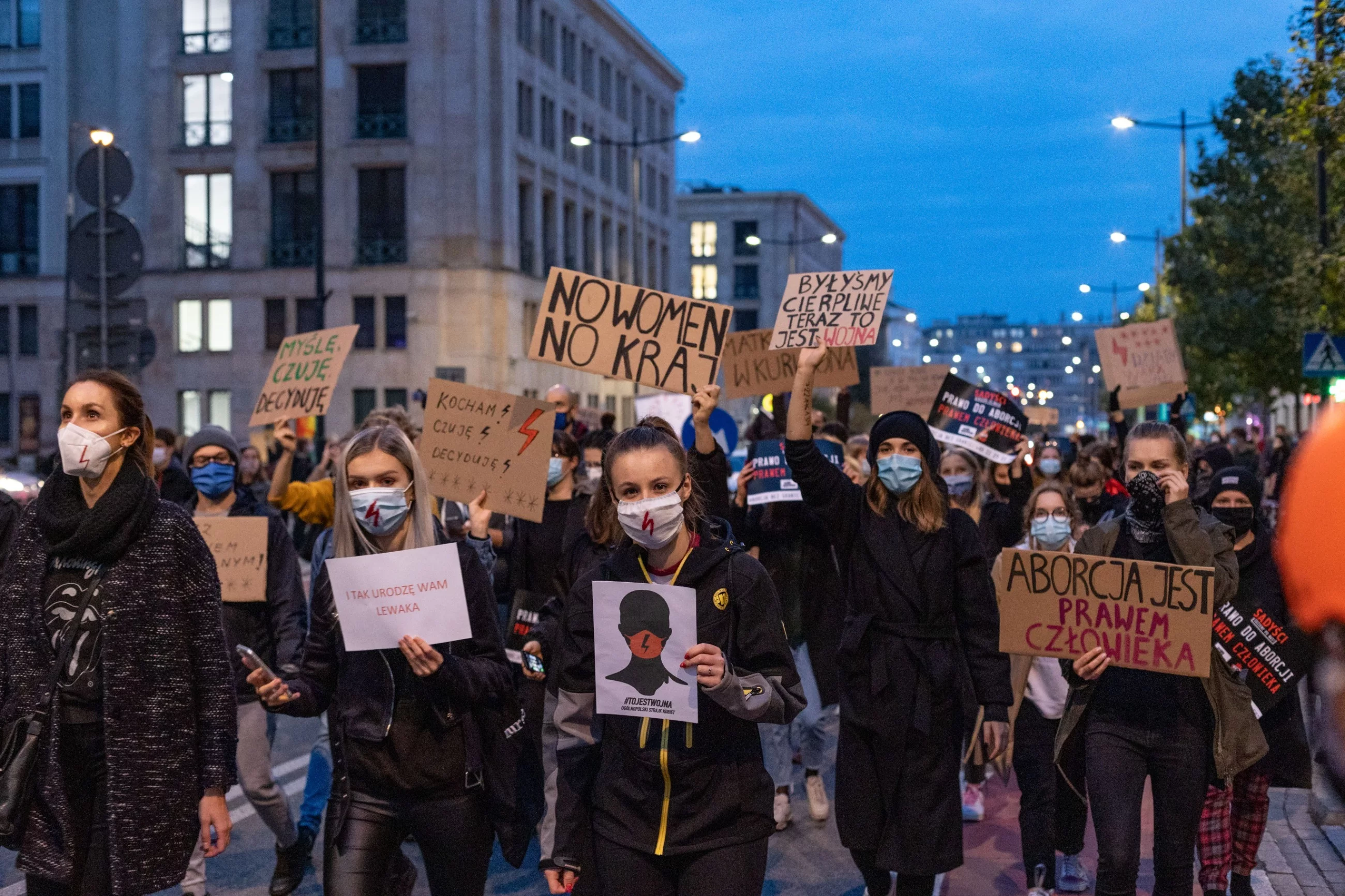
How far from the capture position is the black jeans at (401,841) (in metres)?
4.45

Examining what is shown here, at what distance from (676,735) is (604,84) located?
60.7 m

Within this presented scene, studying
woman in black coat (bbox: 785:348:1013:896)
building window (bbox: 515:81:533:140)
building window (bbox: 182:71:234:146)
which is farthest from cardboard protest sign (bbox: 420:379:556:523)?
building window (bbox: 515:81:533:140)

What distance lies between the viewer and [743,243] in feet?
349

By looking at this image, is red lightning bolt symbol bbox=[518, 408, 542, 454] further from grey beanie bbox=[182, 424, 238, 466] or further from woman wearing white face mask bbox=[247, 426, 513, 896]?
woman wearing white face mask bbox=[247, 426, 513, 896]

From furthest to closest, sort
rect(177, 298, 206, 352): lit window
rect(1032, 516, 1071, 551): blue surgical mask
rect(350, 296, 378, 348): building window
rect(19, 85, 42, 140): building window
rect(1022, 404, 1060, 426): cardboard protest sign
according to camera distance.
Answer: rect(19, 85, 42, 140): building window < rect(177, 298, 206, 352): lit window < rect(350, 296, 378, 348): building window < rect(1022, 404, 1060, 426): cardboard protest sign < rect(1032, 516, 1071, 551): blue surgical mask

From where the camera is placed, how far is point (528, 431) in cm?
742

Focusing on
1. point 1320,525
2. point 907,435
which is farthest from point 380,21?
point 1320,525

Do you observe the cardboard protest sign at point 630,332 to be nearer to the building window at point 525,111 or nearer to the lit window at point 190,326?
the lit window at point 190,326

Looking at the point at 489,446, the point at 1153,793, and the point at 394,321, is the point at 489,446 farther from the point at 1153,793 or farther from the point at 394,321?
the point at 394,321

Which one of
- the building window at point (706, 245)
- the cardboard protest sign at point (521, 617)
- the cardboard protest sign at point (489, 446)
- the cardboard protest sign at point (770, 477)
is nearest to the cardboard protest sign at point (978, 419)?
the cardboard protest sign at point (770, 477)

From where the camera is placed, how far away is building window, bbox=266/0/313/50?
48.4 m

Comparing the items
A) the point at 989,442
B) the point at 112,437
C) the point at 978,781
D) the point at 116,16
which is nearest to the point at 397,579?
the point at 112,437

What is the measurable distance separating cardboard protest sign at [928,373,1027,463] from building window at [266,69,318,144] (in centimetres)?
4055

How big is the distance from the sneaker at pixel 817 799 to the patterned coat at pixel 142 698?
467 cm
